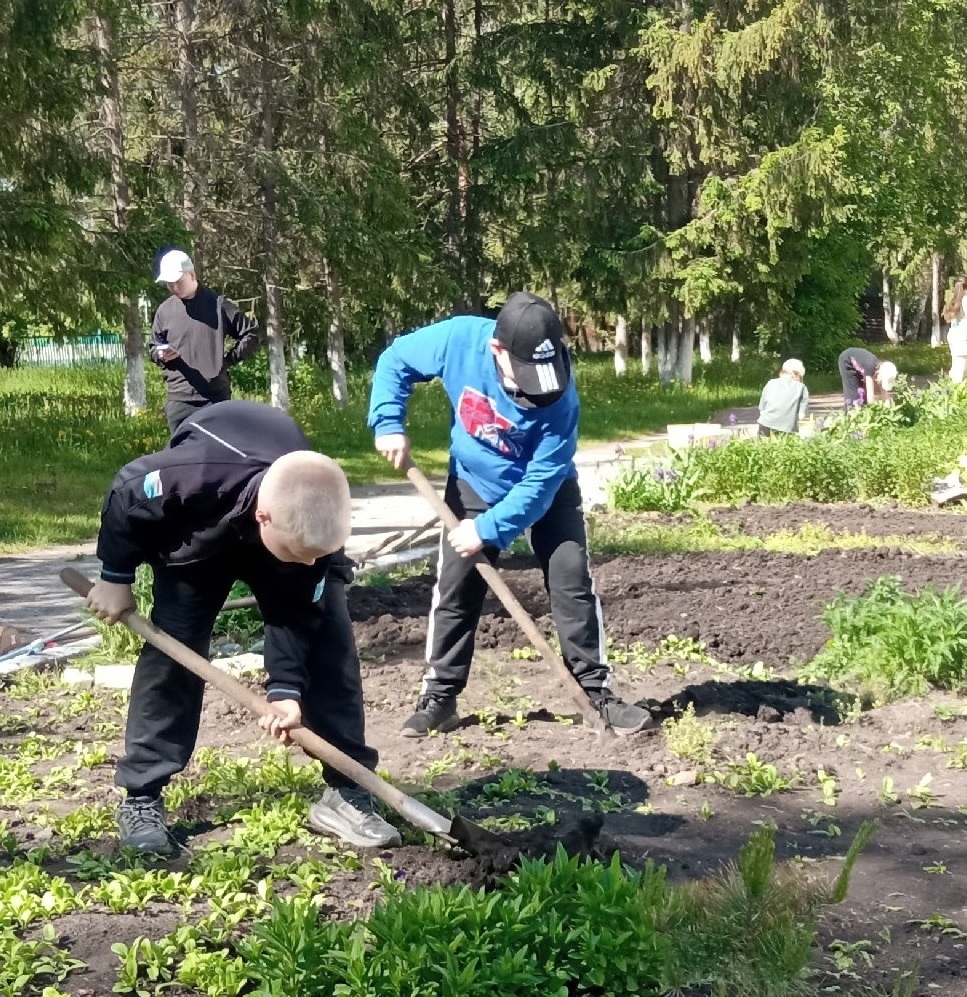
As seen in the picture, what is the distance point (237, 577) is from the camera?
4082mm

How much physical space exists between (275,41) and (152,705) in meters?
17.7

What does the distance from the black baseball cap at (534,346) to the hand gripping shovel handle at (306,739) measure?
1561mm

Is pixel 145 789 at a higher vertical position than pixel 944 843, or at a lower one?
higher

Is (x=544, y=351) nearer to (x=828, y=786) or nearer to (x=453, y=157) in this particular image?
(x=828, y=786)

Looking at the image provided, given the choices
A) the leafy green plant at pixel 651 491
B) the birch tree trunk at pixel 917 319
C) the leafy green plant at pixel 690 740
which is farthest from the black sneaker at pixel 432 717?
the birch tree trunk at pixel 917 319

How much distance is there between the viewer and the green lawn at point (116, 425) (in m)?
11.3

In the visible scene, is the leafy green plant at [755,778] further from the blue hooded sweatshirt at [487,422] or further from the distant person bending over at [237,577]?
the distant person bending over at [237,577]

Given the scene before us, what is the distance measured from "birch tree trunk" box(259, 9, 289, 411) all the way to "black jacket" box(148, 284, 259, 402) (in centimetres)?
1028

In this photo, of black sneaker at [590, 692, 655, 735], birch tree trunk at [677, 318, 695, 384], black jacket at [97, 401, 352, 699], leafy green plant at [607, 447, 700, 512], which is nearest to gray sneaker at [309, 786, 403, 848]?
black jacket at [97, 401, 352, 699]

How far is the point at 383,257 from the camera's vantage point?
66.0 ft

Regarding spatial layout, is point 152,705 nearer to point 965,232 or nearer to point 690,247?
point 690,247

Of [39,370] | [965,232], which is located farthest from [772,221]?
[965,232]

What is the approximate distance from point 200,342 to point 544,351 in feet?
13.6

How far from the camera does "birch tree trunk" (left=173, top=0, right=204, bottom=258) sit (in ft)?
59.2
